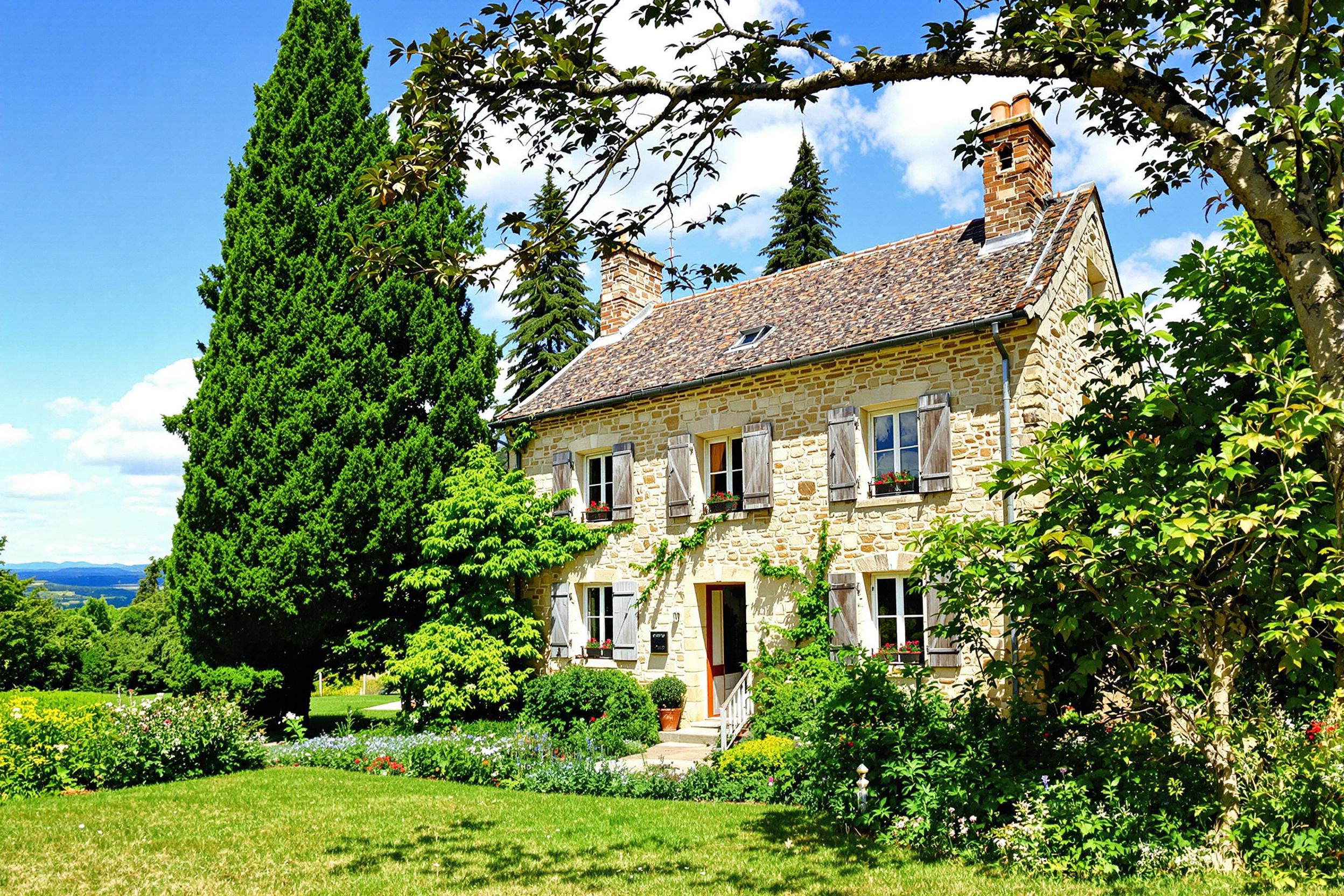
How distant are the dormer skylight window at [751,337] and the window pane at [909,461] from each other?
3.32m

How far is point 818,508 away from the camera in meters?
13.0

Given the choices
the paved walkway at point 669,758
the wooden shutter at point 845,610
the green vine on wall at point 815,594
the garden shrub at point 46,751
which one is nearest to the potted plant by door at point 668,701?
the paved walkway at point 669,758

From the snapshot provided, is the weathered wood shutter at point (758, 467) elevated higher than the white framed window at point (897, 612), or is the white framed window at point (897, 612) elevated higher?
the weathered wood shutter at point (758, 467)

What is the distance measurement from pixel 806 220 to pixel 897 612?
18.0m

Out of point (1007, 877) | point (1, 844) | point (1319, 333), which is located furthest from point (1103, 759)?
point (1, 844)

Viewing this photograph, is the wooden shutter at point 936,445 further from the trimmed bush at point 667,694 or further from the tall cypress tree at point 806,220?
the tall cypress tree at point 806,220

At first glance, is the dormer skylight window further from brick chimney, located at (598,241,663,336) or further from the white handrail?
the white handrail

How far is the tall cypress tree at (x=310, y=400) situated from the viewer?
1398 centimetres

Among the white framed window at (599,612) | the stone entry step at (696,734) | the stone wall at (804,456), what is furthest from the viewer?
the white framed window at (599,612)

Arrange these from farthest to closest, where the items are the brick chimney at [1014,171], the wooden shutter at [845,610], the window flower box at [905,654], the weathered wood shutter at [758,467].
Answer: the weathered wood shutter at [758,467] < the brick chimney at [1014,171] < the wooden shutter at [845,610] < the window flower box at [905,654]

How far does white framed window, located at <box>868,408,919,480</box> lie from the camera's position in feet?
41.0

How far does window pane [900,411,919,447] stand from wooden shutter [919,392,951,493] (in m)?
0.41

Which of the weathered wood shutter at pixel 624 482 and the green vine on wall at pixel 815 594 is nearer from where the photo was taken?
the green vine on wall at pixel 815 594

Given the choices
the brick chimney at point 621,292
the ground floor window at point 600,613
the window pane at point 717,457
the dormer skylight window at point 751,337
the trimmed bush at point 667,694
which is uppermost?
the brick chimney at point 621,292
